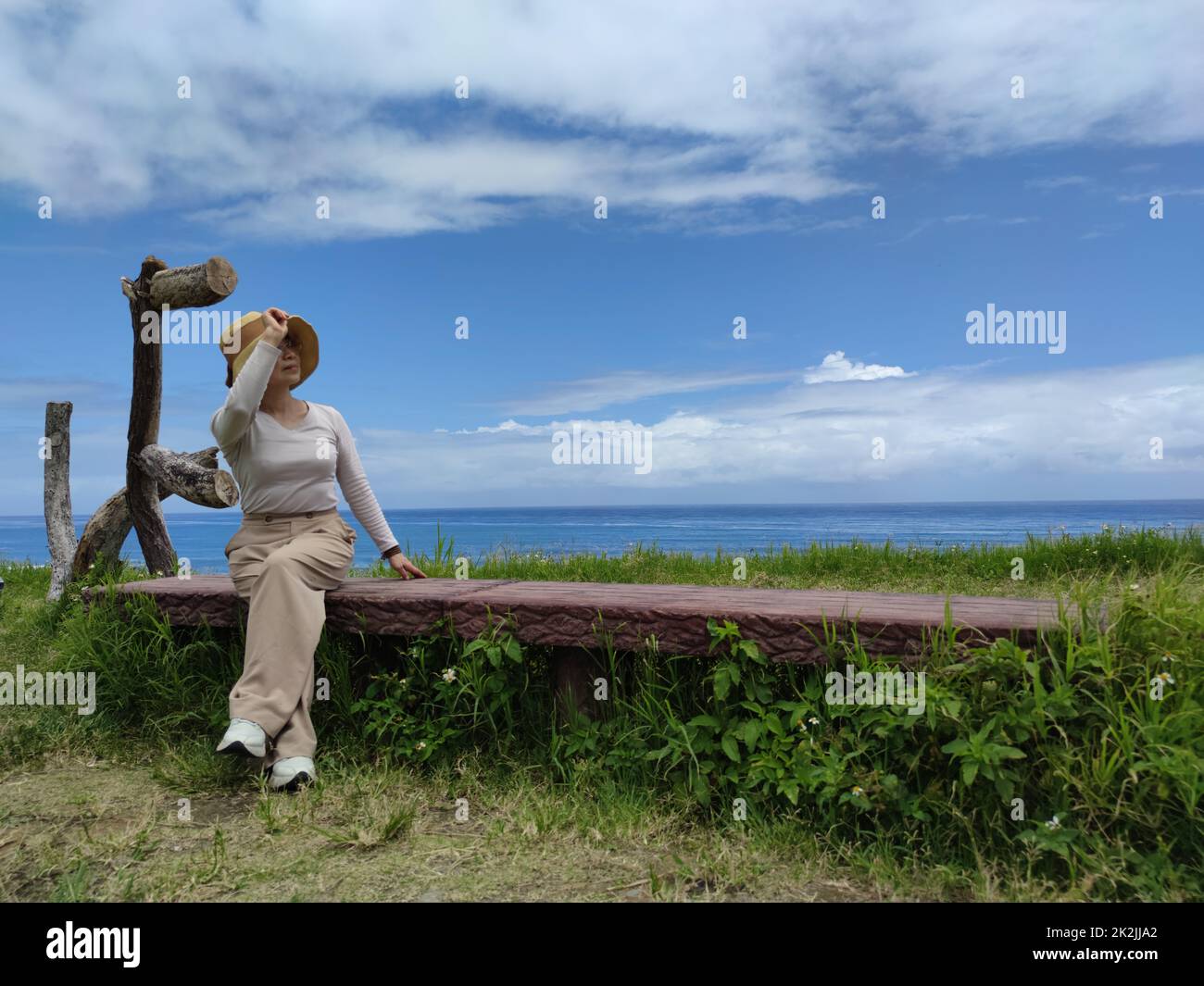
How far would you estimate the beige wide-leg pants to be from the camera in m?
3.80

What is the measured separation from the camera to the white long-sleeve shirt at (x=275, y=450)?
156 inches

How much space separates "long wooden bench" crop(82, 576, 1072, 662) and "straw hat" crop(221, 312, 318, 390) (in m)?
1.12

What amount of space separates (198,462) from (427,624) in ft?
11.6

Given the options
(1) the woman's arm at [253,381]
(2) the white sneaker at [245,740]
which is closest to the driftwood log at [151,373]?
(1) the woman's arm at [253,381]

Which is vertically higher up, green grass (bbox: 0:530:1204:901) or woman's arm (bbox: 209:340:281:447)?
woman's arm (bbox: 209:340:281:447)

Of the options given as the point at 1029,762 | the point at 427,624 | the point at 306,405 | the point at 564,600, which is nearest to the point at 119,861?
the point at 427,624

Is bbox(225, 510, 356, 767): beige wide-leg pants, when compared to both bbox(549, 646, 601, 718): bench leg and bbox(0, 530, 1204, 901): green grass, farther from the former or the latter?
bbox(549, 646, 601, 718): bench leg

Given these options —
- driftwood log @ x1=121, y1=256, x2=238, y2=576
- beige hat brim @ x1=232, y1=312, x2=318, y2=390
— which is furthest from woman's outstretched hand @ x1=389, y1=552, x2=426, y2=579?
driftwood log @ x1=121, y1=256, x2=238, y2=576

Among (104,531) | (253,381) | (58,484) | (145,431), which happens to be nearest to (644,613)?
(253,381)

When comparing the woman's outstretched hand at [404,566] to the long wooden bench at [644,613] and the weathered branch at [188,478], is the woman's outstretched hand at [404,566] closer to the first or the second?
the long wooden bench at [644,613]

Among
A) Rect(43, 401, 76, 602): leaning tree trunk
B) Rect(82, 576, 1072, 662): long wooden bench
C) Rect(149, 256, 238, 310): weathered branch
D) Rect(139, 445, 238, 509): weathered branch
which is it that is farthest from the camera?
Rect(43, 401, 76, 602): leaning tree trunk

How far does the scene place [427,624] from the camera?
3.99 metres
